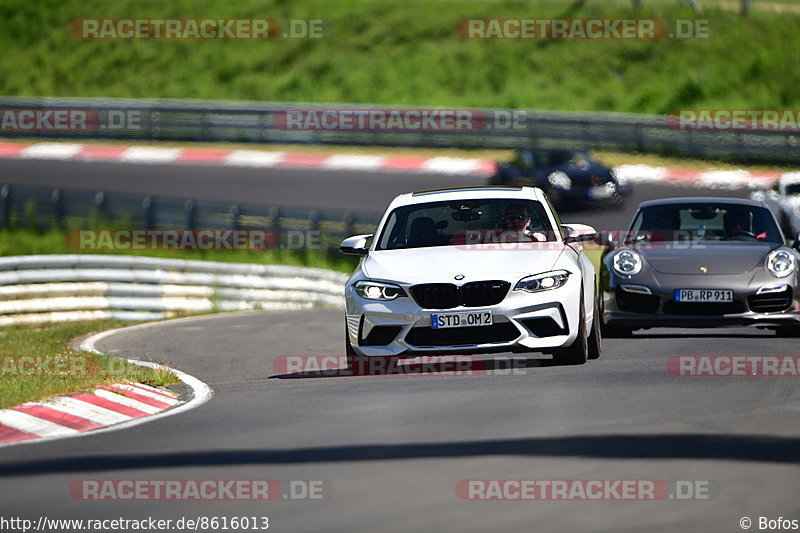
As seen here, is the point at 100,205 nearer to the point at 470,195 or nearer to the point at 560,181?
the point at 560,181

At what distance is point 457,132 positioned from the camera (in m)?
32.0

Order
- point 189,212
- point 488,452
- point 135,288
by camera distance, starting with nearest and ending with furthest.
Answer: point 488,452, point 135,288, point 189,212

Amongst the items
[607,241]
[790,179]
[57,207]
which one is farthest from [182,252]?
[607,241]

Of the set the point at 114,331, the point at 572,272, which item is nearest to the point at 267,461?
the point at 572,272

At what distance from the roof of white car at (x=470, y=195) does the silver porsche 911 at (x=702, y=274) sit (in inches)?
54.8

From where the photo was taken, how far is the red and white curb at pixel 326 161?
27.4m

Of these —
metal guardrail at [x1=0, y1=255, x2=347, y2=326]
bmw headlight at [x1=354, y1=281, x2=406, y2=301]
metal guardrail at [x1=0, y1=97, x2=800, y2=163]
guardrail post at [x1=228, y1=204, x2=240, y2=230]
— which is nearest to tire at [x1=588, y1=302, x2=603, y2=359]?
bmw headlight at [x1=354, y1=281, x2=406, y2=301]

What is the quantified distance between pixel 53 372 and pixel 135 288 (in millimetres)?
8203

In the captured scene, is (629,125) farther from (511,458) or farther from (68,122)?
(511,458)

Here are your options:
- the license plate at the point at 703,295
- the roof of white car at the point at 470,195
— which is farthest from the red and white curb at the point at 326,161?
the roof of white car at the point at 470,195

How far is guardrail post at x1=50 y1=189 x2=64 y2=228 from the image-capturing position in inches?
978

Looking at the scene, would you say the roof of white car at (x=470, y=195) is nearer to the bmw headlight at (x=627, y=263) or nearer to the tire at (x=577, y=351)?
the bmw headlight at (x=627, y=263)

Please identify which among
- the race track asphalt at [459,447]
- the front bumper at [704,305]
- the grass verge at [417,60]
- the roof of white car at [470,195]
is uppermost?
the grass verge at [417,60]

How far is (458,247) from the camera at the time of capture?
1045 cm
